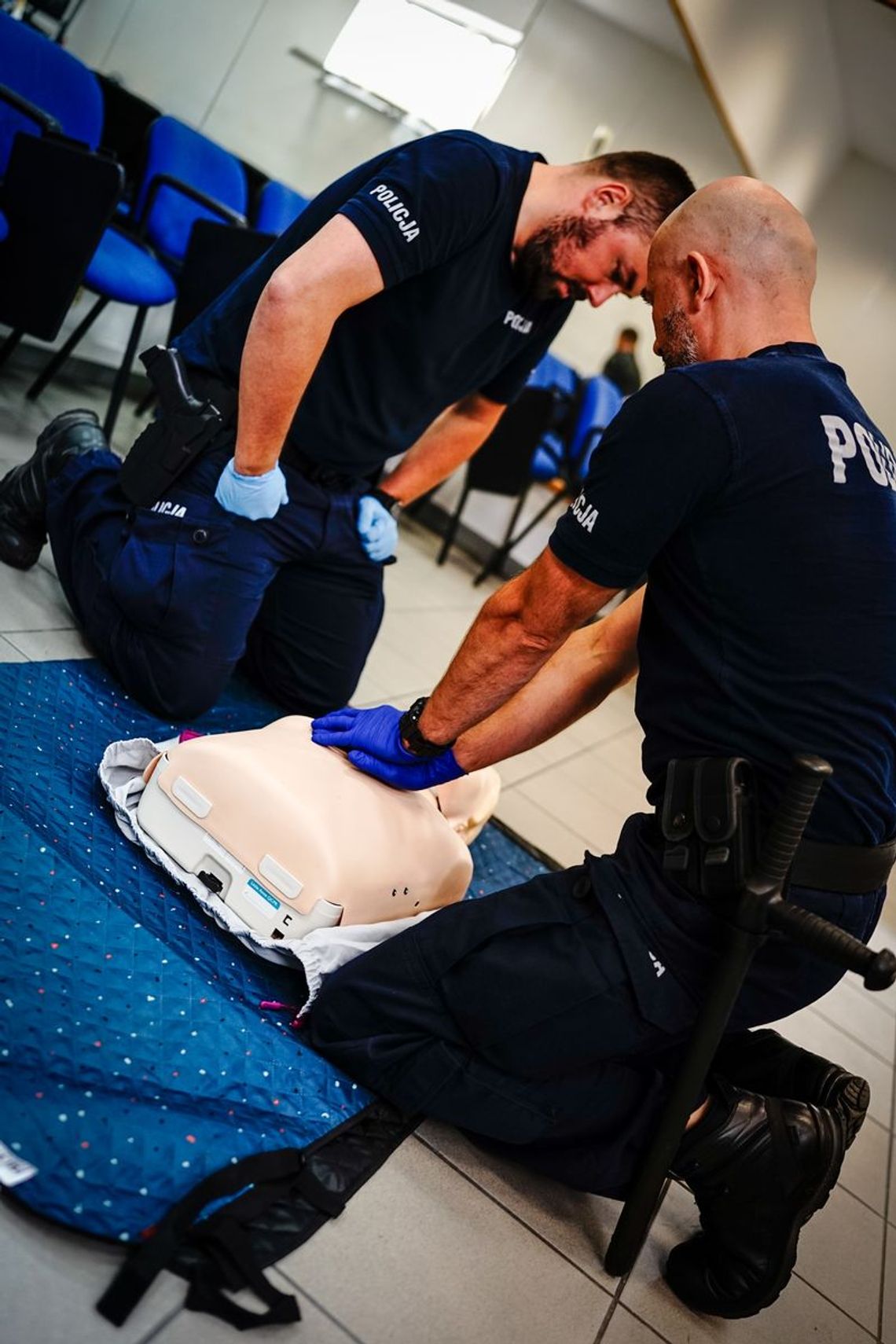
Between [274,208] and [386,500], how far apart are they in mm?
2535

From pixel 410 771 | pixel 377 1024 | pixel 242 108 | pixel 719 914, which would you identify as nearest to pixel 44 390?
pixel 242 108

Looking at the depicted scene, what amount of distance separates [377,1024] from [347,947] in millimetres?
124

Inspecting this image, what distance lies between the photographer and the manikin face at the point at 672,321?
1.39 meters

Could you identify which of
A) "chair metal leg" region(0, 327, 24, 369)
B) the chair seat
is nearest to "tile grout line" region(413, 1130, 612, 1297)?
"chair metal leg" region(0, 327, 24, 369)

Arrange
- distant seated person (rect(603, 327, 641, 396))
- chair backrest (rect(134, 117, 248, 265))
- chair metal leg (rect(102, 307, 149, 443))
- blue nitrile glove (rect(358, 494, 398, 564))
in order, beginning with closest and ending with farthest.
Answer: blue nitrile glove (rect(358, 494, 398, 564)) < chair metal leg (rect(102, 307, 149, 443)) < chair backrest (rect(134, 117, 248, 265)) < distant seated person (rect(603, 327, 641, 396))

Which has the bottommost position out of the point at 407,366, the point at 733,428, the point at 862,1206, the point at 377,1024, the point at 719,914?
the point at 862,1206

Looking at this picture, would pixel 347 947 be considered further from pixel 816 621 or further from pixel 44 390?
pixel 44 390

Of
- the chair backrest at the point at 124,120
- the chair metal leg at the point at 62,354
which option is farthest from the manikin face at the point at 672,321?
the chair backrest at the point at 124,120

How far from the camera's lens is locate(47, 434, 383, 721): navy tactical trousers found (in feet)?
→ 6.29

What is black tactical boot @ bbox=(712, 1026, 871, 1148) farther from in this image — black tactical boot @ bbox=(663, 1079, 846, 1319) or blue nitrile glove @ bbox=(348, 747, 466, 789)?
blue nitrile glove @ bbox=(348, 747, 466, 789)

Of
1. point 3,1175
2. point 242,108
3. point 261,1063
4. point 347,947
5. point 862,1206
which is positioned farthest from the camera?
point 242,108

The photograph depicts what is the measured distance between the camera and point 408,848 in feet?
5.19

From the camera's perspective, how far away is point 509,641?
1.38 meters

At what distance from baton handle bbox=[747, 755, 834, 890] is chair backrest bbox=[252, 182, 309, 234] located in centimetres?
375
